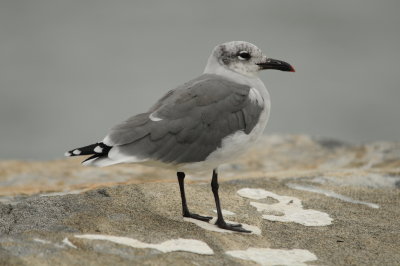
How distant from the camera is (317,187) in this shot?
8.17 meters

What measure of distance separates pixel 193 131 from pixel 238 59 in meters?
1.22

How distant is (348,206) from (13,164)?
6.44 metres

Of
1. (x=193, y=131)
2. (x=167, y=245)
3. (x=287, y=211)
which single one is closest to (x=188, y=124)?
(x=193, y=131)

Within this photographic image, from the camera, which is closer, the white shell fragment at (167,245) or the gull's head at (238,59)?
the white shell fragment at (167,245)

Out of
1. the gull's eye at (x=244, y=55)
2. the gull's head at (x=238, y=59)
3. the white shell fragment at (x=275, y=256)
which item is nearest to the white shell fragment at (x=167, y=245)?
the white shell fragment at (x=275, y=256)

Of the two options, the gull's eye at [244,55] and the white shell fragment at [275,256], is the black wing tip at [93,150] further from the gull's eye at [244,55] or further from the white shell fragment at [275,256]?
the gull's eye at [244,55]

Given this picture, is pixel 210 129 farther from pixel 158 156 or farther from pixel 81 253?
pixel 81 253

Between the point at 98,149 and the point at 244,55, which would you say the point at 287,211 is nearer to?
the point at 244,55

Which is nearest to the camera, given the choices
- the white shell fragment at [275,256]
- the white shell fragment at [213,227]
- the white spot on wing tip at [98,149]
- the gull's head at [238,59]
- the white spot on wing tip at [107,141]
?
the white shell fragment at [275,256]

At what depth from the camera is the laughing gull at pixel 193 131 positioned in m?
5.59

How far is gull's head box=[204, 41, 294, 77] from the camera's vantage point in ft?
21.6

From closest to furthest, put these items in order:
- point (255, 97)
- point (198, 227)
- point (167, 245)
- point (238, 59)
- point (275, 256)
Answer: point (167, 245) < point (275, 256) < point (198, 227) < point (255, 97) < point (238, 59)

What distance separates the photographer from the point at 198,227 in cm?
595

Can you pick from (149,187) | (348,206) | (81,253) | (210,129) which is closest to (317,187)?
(348,206)
